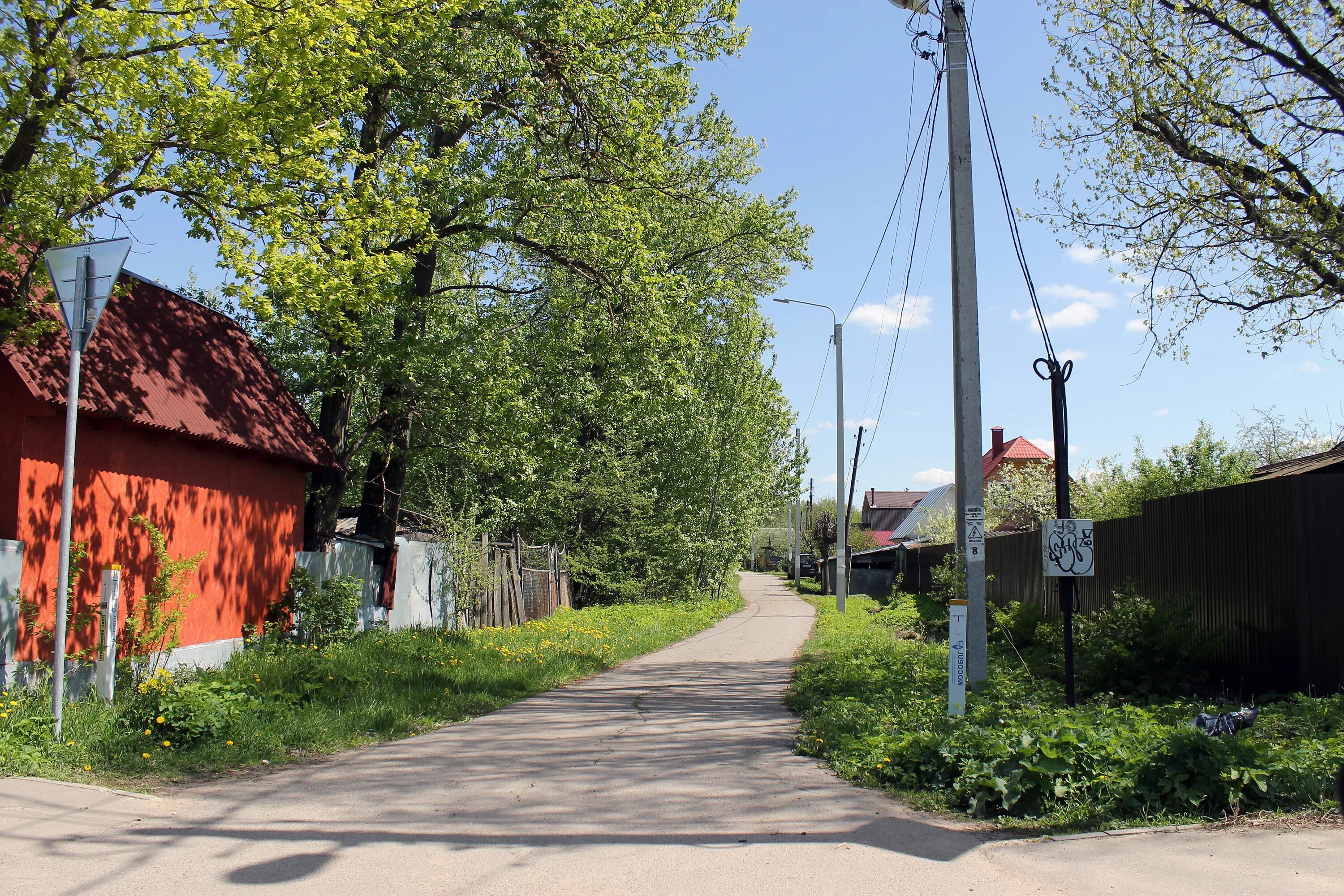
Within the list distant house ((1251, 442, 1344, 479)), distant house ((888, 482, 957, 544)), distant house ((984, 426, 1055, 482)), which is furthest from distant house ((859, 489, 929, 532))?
distant house ((1251, 442, 1344, 479))

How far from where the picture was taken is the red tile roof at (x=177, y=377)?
9.01m

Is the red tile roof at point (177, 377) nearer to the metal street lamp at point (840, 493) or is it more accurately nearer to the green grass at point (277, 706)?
the green grass at point (277, 706)

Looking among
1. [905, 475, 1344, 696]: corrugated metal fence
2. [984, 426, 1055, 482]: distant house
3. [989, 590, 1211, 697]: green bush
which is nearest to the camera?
[905, 475, 1344, 696]: corrugated metal fence

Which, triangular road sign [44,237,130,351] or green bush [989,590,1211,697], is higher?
triangular road sign [44,237,130,351]

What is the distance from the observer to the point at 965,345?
10453 mm

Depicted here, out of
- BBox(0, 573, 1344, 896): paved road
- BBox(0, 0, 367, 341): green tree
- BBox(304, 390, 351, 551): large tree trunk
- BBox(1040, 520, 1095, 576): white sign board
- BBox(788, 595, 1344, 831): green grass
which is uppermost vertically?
BBox(0, 0, 367, 341): green tree

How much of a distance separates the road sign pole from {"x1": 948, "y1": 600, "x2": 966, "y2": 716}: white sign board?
6.89 m

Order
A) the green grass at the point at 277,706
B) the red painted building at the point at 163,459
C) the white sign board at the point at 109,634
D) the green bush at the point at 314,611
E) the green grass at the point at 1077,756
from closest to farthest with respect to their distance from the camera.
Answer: the green grass at the point at 1077,756 < the green grass at the point at 277,706 < the white sign board at the point at 109,634 < the red painted building at the point at 163,459 < the green bush at the point at 314,611

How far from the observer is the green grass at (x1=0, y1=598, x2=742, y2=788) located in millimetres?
6992

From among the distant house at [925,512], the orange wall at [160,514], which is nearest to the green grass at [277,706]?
the orange wall at [160,514]

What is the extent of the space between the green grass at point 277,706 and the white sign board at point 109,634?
176 millimetres

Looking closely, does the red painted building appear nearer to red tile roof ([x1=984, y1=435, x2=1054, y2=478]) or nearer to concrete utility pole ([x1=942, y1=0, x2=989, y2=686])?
concrete utility pole ([x1=942, y1=0, x2=989, y2=686])

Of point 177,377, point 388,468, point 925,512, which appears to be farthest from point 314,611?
point 925,512

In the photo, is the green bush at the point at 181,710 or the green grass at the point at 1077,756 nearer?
the green grass at the point at 1077,756
